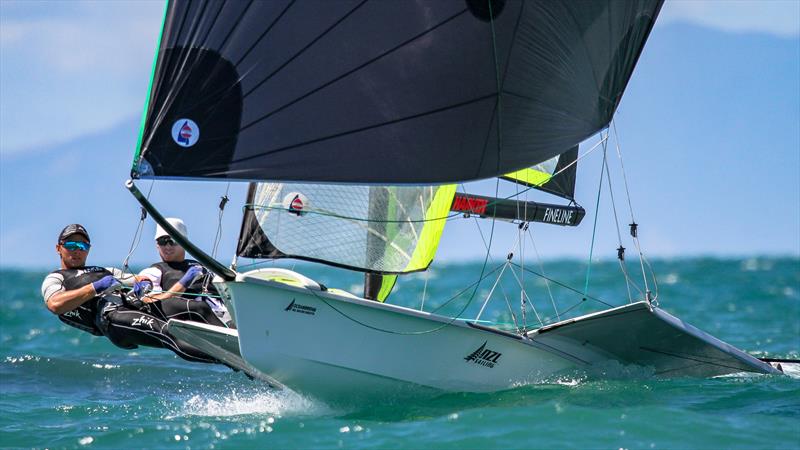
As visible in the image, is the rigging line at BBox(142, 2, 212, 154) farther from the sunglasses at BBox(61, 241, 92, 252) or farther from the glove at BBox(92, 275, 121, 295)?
the sunglasses at BBox(61, 241, 92, 252)

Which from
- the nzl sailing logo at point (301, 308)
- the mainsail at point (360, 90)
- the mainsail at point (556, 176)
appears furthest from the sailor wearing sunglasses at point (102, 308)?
the mainsail at point (556, 176)

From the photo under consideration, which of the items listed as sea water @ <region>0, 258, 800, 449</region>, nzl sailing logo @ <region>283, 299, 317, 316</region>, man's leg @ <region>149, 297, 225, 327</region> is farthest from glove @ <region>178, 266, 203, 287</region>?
nzl sailing logo @ <region>283, 299, 317, 316</region>

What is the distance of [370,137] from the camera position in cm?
584

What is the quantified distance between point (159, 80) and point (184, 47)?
0.23m

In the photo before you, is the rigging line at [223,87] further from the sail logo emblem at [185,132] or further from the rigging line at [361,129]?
the rigging line at [361,129]

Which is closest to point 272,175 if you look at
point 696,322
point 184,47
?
point 184,47

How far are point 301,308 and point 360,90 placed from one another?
1357 mm

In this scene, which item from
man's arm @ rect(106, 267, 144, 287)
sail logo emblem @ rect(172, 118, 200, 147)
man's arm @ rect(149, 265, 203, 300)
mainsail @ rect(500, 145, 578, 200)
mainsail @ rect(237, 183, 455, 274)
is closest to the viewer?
sail logo emblem @ rect(172, 118, 200, 147)

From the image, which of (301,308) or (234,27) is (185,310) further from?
(234,27)

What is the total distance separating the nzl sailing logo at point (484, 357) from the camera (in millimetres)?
6727

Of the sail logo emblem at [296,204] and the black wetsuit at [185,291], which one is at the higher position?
the sail logo emblem at [296,204]

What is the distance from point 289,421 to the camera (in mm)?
6223

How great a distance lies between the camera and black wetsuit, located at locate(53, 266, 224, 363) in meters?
7.26

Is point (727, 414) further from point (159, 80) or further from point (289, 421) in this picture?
point (159, 80)
